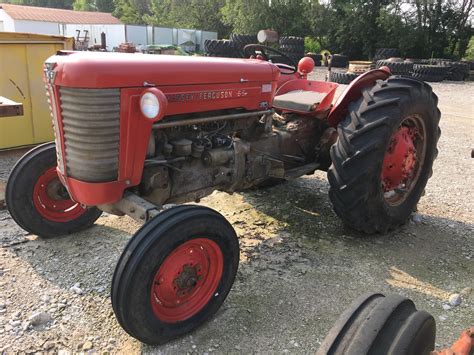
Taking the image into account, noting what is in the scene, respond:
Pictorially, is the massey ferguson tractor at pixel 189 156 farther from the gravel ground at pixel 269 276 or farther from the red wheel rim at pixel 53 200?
the gravel ground at pixel 269 276

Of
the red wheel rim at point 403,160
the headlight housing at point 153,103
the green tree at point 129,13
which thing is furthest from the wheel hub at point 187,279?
the green tree at point 129,13

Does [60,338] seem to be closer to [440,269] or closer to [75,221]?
[75,221]

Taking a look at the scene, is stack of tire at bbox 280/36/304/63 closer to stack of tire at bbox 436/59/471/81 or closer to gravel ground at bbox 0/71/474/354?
stack of tire at bbox 436/59/471/81

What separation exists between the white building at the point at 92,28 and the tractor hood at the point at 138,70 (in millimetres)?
34688

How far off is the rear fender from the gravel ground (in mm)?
989

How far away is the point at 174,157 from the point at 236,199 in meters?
1.71

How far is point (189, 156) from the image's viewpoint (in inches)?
122

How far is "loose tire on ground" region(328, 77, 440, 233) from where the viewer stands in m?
3.35

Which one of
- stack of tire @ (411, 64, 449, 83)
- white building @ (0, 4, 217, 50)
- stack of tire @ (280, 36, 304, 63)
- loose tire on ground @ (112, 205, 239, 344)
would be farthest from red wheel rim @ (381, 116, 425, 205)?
white building @ (0, 4, 217, 50)

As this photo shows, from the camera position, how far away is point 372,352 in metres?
1.45

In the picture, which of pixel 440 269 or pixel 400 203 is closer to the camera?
pixel 440 269

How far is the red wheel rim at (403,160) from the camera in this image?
370 cm

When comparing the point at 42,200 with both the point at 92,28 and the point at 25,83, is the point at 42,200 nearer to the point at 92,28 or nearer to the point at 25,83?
the point at 25,83

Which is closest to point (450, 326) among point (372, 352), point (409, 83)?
point (372, 352)
